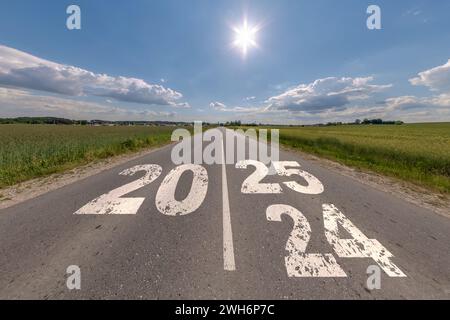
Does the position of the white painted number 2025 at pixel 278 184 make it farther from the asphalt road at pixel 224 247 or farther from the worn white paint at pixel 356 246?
the worn white paint at pixel 356 246

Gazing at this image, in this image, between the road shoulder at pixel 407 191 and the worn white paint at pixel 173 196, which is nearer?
the worn white paint at pixel 173 196

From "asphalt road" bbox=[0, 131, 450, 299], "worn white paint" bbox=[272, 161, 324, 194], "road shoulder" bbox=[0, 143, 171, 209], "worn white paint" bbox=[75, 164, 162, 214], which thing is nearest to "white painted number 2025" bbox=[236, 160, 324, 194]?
"worn white paint" bbox=[272, 161, 324, 194]

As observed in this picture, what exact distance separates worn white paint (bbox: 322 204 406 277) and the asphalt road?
18 mm

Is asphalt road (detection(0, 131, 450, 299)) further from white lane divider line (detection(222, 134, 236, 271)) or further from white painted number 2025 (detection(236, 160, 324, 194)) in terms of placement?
white painted number 2025 (detection(236, 160, 324, 194))

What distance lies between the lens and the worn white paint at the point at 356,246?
2.63m

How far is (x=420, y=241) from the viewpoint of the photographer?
3.22m

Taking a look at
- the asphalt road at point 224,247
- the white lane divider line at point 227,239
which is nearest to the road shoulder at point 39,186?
the asphalt road at point 224,247

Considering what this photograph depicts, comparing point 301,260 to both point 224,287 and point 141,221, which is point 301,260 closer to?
point 224,287

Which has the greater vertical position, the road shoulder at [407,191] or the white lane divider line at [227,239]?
the road shoulder at [407,191]

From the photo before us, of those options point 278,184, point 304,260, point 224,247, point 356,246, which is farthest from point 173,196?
point 356,246

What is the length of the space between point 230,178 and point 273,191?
6.27 feet

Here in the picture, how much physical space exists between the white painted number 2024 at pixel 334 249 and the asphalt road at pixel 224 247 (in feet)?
0.05

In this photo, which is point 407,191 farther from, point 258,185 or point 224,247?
point 224,247

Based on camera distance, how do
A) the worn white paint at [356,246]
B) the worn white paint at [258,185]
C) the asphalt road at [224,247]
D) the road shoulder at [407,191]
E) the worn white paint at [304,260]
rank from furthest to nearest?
1. the worn white paint at [258,185]
2. the road shoulder at [407,191]
3. the worn white paint at [356,246]
4. the worn white paint at [304,260]
5. the asphalt road at [224,247]
